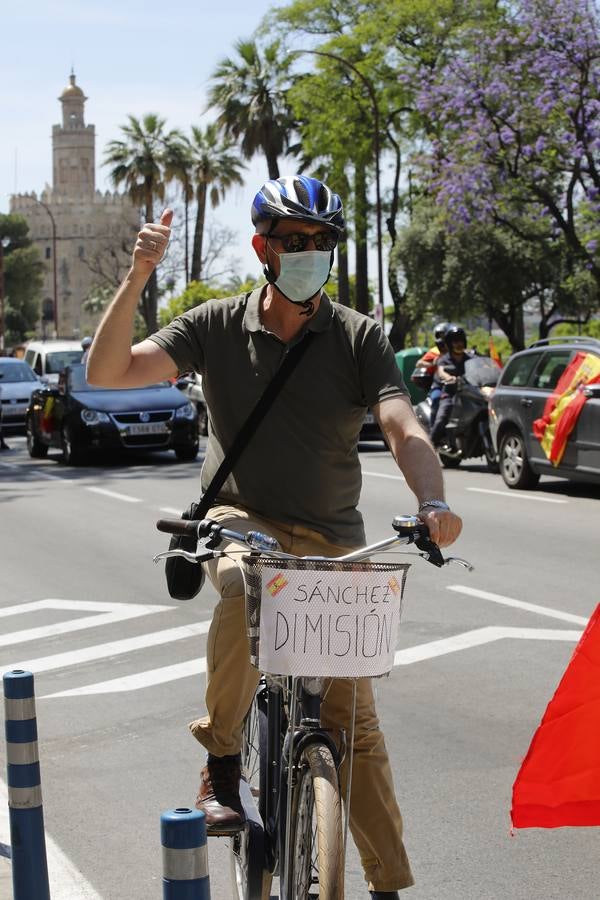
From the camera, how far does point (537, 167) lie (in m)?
28.6

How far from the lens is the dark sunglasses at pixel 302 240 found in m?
3.46

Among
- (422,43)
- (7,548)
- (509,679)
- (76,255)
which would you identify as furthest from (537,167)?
(76,255)

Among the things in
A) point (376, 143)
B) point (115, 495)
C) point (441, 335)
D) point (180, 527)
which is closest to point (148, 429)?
point (115, 495)

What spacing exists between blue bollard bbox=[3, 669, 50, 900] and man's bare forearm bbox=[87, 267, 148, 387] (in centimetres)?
79

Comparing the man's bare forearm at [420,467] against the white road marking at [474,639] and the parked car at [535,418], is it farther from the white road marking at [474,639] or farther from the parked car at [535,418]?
the parked car at [535,418]

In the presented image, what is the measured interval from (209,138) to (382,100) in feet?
65.9

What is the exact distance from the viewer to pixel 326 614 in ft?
9.75

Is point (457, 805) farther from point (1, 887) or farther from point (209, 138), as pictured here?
point (209, 138)

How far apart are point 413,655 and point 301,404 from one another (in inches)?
150

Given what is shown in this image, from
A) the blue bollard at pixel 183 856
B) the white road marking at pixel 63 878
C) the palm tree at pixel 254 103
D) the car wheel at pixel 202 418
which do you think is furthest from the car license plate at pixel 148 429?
the palm tree at pixel 254 103

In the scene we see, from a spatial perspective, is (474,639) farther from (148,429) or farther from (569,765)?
(148,429)

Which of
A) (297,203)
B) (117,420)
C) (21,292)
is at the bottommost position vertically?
(117,420)

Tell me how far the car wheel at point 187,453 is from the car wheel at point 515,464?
545 cm

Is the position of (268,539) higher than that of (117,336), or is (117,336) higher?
(117,336)
